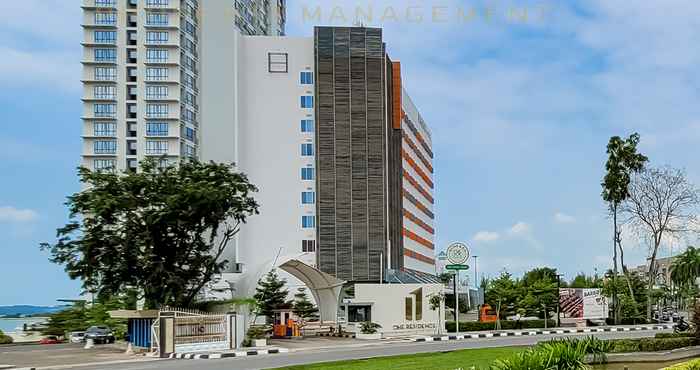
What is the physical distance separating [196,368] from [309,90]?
183 feet

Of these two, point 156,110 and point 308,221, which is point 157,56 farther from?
point 308,221

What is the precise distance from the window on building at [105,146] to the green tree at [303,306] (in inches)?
1398

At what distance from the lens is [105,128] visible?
97.4 meters

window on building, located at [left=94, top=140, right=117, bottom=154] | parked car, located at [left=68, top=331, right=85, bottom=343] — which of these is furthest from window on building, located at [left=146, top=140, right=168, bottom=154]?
parked car, located at [left=68, top=331, right=85, bottom=343]

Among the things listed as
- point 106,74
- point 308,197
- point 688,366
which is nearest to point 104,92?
point 106,74

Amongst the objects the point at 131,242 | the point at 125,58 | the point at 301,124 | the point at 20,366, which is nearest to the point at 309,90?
the point at 301,124

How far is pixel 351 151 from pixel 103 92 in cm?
3470

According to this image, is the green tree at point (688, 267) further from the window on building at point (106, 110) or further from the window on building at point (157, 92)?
the window on building at point (106, 110)

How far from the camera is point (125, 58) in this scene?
9862 cm

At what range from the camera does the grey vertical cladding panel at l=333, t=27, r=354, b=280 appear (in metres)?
78.2

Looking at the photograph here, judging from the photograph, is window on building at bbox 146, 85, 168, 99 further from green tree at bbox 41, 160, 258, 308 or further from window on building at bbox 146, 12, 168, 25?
green tree at bbox 41, 160, 258, 308

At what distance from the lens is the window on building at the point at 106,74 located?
321 feet

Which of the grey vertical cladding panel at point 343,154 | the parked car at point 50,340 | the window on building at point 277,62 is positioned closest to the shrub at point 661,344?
the parked car at point 50,340

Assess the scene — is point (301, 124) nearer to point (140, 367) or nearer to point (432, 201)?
point (432, 201)
